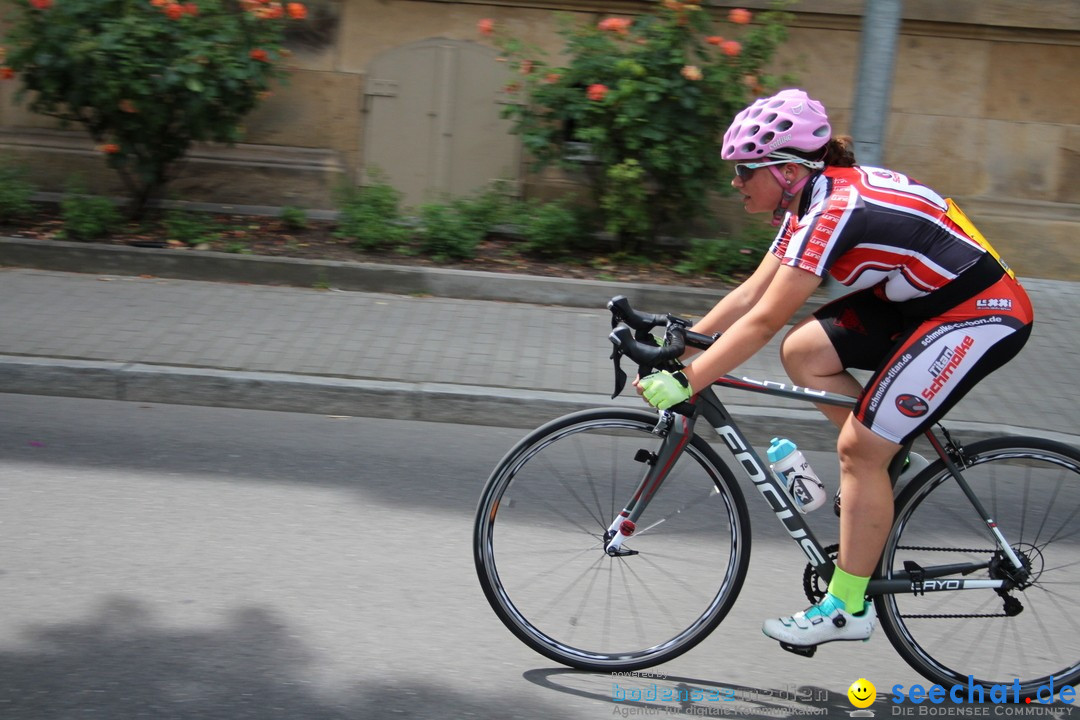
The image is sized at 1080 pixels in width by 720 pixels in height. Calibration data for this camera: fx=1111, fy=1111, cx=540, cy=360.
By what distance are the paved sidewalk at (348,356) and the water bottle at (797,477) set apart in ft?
6.50

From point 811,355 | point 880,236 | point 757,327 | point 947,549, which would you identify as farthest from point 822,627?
point 880,236

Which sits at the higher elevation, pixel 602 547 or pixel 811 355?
pixel 811 355

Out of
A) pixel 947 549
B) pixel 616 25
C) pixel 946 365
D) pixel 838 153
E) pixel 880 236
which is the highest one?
pixel 616 25

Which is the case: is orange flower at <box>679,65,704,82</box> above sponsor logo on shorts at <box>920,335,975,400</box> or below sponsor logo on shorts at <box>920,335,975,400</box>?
above

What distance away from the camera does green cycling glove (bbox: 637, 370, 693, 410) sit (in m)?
3.31

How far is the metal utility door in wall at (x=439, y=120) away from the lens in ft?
34.8

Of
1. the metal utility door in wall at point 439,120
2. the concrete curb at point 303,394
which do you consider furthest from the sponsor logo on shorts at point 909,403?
the metal utility door in wall at point 439,120

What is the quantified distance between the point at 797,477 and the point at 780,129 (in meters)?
1.14

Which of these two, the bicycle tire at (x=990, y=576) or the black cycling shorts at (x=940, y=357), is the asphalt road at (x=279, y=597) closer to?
the bicycle tire at (x=990, y=576)

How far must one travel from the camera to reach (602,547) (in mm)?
3803

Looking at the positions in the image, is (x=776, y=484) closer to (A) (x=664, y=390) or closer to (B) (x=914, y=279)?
(A) (x=664, y=390)

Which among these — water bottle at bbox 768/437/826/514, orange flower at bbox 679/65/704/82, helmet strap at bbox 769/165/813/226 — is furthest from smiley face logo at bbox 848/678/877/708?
orange flower at bbox 679/65/704/82

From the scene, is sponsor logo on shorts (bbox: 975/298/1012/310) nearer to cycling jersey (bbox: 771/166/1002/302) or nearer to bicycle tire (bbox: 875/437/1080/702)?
cycling jersey (bbox: 771/166/1002/302)

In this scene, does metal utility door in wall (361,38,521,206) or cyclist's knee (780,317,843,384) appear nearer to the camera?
cyclist's knee (780,317,843,384)
